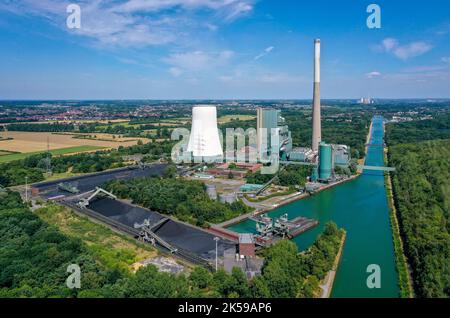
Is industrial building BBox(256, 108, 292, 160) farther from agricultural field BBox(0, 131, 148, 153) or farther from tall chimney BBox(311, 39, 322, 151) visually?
agricultural field BBox(0, 131, 148, 153)

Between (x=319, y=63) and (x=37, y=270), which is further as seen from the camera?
(x=319, y=63)

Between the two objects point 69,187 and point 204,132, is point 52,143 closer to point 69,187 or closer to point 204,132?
point 69,187

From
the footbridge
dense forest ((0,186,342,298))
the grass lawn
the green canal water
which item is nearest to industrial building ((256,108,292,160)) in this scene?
the footbridge

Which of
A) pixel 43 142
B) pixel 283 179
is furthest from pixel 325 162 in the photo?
pixel 43 142

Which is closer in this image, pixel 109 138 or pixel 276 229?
pixel 276 229

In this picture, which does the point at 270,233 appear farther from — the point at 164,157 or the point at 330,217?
the point at 164,157

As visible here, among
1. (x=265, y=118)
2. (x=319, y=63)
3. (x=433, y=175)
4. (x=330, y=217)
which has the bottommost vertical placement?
(x=330, y=217)
